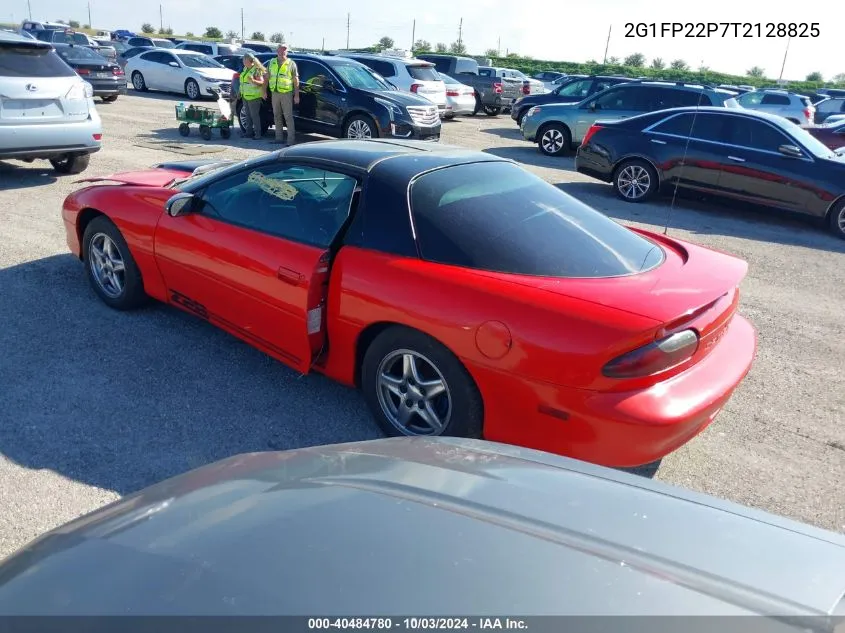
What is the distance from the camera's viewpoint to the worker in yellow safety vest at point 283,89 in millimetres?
12883

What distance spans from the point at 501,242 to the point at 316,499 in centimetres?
190

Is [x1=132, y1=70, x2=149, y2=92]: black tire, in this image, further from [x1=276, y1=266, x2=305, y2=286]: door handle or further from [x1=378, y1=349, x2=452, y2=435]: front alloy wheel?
[x1=378, y1=349, x2=452, y2=435]: front alloy wheel

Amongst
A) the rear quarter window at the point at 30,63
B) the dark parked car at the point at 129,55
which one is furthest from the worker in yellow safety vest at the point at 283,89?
the dark parked car at the point at 129,55

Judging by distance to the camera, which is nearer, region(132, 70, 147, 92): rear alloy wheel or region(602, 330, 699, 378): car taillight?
region(602, 330, 699, 378): car taillight

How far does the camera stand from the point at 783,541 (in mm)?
1593

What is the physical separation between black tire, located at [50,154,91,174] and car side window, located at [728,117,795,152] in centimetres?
894

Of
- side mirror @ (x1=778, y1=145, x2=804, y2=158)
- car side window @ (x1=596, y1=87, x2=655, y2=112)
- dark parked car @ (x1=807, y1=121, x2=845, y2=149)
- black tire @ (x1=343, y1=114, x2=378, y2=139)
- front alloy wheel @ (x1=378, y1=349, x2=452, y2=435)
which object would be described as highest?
car side window @ (x1=596, y1=87, x2=655, y2=112)

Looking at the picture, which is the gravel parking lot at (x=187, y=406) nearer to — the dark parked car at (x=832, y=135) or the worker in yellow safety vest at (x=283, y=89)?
the worker in yellow safety vest at (x=283, y=89)

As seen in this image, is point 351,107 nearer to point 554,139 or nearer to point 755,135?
point 554,139

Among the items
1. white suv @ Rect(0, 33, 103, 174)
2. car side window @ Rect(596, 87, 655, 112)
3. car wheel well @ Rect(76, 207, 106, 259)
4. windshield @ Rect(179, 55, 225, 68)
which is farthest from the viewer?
windshield @ Rect(179, 55, 225, 68)

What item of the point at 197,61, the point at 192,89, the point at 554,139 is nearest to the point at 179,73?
the point at 192,89

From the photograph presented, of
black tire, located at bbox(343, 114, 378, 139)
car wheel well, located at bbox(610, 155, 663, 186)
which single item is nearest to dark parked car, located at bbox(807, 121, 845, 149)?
car wheel well, located at bbox(610, 155, 663, 186)

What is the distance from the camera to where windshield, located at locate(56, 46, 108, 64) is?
1825cm

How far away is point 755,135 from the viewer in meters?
9.49
